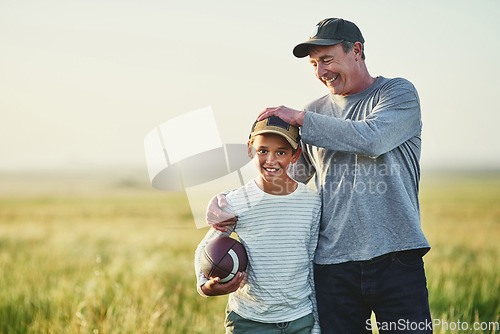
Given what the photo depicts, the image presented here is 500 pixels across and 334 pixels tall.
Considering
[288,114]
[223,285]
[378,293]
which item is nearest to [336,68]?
[288,114]

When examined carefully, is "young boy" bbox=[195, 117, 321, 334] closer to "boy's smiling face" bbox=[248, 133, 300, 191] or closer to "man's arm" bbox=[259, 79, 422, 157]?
"boy's smiling face" bbox=[248, 133, 300, 191]

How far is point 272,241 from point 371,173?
850mm

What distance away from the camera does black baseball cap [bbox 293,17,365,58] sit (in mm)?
3627

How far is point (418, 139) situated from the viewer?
12.1 ft

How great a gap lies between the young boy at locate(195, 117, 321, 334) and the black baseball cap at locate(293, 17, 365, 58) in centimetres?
72

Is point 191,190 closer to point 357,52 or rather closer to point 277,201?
point 277,201

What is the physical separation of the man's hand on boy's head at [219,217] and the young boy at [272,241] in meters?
0.05

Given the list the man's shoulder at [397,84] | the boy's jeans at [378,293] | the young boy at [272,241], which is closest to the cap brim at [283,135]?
the young boy at [272,241]

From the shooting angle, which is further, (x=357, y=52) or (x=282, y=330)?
(x=357, y=52)

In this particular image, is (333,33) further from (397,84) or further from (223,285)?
(223,285)

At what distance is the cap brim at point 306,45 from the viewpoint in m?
3.62

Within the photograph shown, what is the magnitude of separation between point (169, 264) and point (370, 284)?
17.6 ft

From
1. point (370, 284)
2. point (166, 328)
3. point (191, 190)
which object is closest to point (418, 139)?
point (370, 284)

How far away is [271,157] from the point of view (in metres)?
3.43
